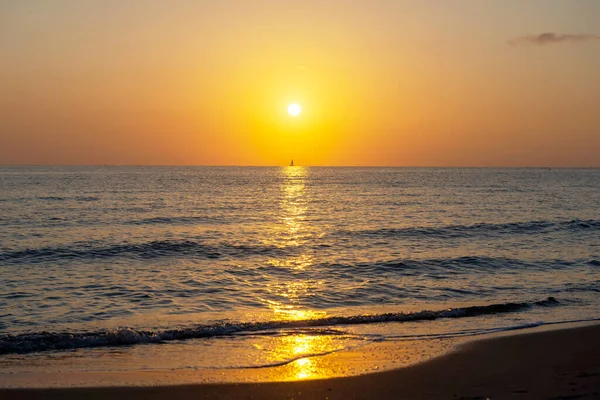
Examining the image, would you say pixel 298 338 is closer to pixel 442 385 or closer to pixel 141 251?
pixel 442 385

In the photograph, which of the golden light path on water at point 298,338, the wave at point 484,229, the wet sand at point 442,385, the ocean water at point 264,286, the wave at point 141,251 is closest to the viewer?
the wet sand at point 442,385

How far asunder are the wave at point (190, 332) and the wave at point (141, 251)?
1263 cm

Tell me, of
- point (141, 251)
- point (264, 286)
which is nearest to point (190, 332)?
point (264, 286)

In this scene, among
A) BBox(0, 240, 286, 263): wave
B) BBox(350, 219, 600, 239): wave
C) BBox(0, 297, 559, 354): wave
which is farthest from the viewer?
BBox(350, 219, 600, 239): wave

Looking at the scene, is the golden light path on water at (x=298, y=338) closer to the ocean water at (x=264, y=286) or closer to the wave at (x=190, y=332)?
the ocean water at (x=264, y=286)

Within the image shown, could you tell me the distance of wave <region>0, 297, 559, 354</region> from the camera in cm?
1407

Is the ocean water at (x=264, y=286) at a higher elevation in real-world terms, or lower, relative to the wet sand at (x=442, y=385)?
lower

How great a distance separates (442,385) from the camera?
10820 millimetres

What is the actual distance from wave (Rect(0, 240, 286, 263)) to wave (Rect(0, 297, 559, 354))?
1263cm

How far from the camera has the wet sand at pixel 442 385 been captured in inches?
403

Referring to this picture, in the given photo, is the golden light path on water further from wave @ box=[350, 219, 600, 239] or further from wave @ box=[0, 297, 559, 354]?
wave @ box=[350, 219, 600, 239]

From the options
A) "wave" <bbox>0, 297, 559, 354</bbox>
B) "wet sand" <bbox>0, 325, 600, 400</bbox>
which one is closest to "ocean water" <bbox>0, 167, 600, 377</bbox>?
"wave" <bbox>0, 297, 559, 354</bbox>

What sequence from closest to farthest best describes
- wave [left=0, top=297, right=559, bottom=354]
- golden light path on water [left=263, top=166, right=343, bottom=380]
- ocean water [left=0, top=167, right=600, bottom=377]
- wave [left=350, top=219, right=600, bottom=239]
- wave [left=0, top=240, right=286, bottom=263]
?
1. golden light path on water [left=263, top=166, right=343, bottom=380]
2. wave [left=0, top=297, right=559, bottom=354]
3. ocean water [left=0, top=167, right=600, bottom=377]
4. wave [left=0, top=240, right=286, bottom=263]
5. wave [left=350, top=219, right=600, bottom=239]

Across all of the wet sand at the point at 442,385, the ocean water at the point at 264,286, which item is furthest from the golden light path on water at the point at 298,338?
the wet sand at the point at 442,385
